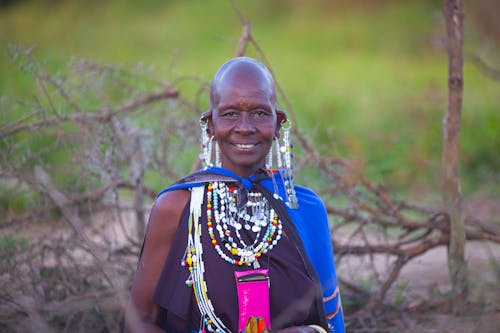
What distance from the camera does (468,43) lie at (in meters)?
11.8

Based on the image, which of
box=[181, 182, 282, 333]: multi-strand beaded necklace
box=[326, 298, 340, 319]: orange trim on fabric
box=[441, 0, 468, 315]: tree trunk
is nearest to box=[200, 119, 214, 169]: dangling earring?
box=[181, 182, 282, 333]: multi-strand beaded necklace

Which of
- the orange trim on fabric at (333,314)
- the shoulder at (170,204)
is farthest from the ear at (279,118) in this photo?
the orange trim on fabric at (333,314)

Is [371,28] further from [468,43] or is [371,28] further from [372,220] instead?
[372,220]

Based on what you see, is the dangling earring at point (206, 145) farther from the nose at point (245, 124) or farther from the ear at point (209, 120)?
the nose at point (245, 124)

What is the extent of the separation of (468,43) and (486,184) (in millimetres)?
5149

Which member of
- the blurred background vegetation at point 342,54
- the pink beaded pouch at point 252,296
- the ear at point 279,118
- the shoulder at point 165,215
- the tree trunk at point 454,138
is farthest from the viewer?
the blurred background vegetation at point 342,54

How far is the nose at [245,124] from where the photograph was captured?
8.55ft

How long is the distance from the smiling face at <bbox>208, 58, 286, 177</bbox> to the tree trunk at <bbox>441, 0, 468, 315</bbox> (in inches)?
62.8

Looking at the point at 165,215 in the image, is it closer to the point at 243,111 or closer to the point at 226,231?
the point at 226,231

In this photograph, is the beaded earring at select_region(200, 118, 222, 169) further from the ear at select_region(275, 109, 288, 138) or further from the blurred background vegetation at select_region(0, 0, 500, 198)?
the blurred background vegetation at select_region(0, 0, 500, 198)

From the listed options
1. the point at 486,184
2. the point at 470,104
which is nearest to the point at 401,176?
the point at 486,184

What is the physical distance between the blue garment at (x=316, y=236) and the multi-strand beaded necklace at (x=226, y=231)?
60mm

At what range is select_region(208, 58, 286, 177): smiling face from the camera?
8.59 feet

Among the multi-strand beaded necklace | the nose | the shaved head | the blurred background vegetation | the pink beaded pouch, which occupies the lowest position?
the pink beaded pouch
